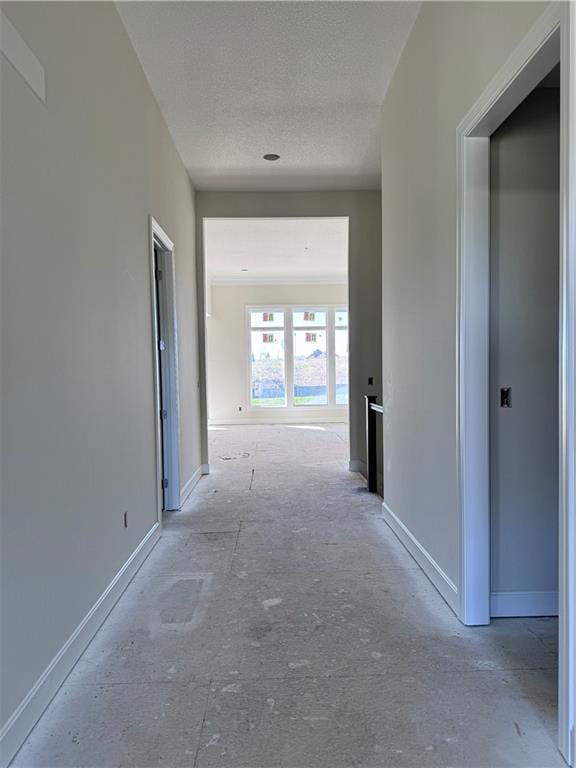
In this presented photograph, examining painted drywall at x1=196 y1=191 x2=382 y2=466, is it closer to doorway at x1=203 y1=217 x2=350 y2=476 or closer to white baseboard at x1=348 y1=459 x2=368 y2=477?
white baseboard at x1=348 y1=459 x2=368 y2=477

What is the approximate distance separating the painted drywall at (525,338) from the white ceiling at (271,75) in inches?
46.2

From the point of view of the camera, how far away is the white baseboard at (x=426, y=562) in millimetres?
2502

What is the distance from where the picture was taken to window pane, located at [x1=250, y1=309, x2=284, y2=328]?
11594 mm

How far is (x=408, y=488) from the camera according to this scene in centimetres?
333

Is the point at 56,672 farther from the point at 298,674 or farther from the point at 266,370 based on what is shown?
the point at 266,370

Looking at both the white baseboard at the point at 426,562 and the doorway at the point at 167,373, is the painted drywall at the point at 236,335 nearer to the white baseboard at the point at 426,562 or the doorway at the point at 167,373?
the doorway at the point at 167,373

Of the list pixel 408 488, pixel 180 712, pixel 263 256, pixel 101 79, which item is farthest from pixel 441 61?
pixel 263 256

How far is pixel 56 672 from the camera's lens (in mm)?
1898

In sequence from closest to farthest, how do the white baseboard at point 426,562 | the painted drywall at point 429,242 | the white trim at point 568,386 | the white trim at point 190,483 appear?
1. the white trim at point 568,386
2. the painted drywall at point 429,242
3. the white baseboard at point 426,562
4. the white trim at point 190,483

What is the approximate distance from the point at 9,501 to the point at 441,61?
2757 millimetres

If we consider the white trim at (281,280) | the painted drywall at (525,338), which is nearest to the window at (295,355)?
the white trim at (281,280)

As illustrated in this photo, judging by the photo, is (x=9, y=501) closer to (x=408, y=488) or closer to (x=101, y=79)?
(x=101, y=79)

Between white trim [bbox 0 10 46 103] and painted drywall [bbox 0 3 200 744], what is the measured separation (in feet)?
0.11

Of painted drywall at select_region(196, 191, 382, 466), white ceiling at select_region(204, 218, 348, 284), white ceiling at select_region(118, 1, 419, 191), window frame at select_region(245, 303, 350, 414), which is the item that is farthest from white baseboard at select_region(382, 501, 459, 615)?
window frame at select_region(245, 303, 350, 414)
